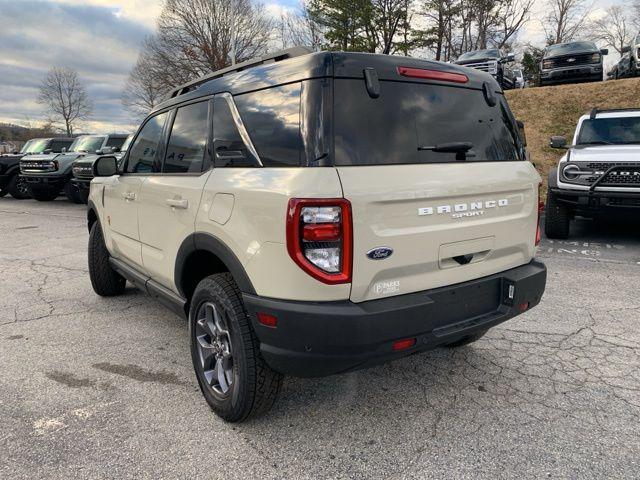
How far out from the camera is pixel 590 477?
212 centimetres

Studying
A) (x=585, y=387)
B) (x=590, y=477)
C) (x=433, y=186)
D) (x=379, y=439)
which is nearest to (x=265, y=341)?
(x=379, y=439)

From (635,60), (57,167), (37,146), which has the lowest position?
(57,167)

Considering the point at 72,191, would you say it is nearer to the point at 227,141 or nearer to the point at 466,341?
the point at 227,141

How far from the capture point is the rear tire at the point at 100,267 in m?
4.69

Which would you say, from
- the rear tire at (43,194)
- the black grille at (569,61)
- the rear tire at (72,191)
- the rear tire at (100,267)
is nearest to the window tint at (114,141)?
the rear tire at (72,191)

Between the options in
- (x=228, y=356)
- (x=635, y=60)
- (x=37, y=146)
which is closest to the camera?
(x=228, y=356)

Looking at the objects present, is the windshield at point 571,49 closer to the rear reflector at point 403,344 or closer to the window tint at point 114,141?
the window tint at point 114,141

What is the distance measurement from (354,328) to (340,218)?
19.2 inches

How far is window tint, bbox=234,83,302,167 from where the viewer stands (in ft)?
7.21

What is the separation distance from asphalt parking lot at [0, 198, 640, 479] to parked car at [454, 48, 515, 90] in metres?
14.2

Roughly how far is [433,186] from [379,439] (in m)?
1.34

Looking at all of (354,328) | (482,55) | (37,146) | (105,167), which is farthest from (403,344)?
(482,55)

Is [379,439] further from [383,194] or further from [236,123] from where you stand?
[236,123]

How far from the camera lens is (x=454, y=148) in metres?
2.44
